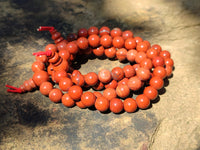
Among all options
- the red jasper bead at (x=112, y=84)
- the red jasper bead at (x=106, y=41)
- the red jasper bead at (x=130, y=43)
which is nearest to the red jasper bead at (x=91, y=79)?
the red jasper bead at (x=112, y=84)

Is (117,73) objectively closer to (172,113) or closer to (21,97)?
(172,113)

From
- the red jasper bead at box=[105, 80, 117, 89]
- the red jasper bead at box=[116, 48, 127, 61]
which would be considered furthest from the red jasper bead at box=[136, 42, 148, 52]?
the red jasper bead at box=[105, 80, 117, 89]

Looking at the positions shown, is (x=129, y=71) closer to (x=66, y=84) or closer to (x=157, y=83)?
(x=157, y=83)

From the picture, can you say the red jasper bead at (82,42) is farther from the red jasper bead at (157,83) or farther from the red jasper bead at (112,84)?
the red jasper bead at (157,83)

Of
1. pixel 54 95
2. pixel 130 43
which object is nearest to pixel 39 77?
pixel 54 95

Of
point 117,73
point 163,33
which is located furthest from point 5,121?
point 163,33

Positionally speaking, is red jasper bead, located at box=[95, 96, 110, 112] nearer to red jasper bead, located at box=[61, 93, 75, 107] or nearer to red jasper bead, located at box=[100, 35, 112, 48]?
red jasper bead, located at box=[61, 93, 75, 107]
